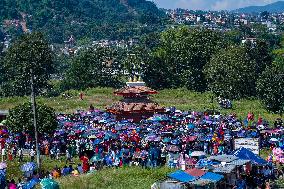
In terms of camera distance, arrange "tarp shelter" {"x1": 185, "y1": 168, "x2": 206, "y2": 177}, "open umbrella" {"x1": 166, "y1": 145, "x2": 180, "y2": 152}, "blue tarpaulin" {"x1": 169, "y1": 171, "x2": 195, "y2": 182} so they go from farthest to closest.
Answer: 1. "open umbrella" {"x1": 166, "y1": 145, "x2": 180, "y2": 152}
2. "tarp shelter" {"x1": 185, "y1": 168, "x2": 206, "y2": 177}
3. "blue tarpaulin" {"x1": 169, "y1": 171, "x2": 195, "y2": 182}

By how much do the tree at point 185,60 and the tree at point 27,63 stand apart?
1466 cm

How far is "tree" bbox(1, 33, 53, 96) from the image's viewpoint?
83.1m

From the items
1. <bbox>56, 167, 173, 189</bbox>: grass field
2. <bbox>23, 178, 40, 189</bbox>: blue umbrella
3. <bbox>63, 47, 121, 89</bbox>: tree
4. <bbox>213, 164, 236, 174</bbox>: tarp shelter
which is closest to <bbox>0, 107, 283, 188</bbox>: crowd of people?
<bbox>56, 167, 173, 189</bbox>: grass field

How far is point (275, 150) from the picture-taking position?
3294 cm

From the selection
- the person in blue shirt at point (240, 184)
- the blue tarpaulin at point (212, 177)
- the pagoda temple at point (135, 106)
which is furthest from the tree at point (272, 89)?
the blue tarpaulin at point (212, 177)

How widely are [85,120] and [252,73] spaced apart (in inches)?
1285

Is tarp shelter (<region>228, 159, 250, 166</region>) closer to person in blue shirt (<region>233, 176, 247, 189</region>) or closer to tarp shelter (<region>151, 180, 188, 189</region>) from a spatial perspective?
person in blue shirt (<region>233, 176, 247, 189</region>)

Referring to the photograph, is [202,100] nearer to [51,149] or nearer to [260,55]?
[260,55]

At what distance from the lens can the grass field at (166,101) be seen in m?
65.2

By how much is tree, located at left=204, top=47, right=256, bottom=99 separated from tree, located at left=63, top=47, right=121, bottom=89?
19.0 meters

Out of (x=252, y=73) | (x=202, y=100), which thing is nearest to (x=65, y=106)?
(x=202, y=100)

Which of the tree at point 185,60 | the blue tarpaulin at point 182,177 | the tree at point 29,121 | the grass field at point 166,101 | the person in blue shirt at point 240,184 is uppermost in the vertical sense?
the tree at point 185,60

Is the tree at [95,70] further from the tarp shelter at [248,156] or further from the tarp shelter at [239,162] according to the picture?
Result: the tarp shelter at [239,162]

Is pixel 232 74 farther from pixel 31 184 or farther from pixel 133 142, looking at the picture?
pixel 31 184
